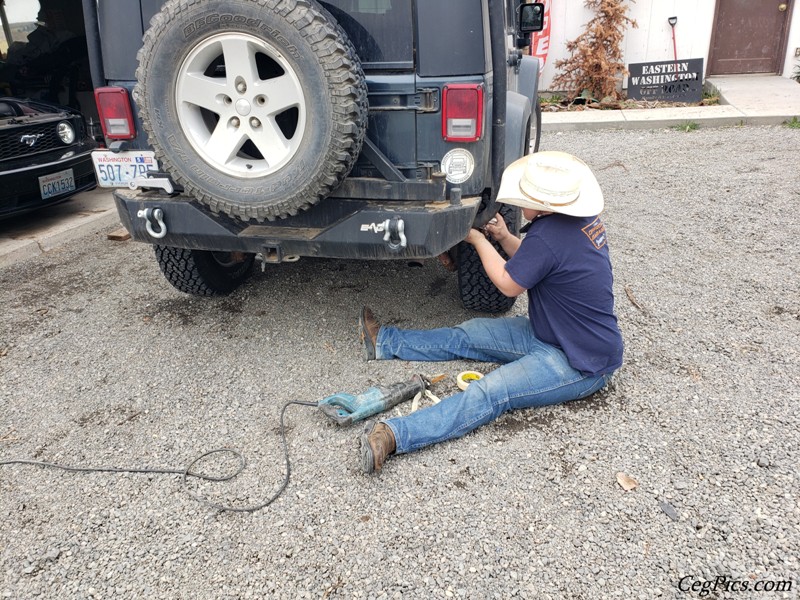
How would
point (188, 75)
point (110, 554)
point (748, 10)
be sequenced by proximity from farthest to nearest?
point (748, 10), point (188, 75), point (110, 554)

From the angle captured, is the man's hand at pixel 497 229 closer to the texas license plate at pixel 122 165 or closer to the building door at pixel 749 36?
the texas license plate at pixel 122 165

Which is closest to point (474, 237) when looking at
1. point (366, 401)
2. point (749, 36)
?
point (366, 401)

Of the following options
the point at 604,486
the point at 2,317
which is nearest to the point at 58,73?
the point at 2,317

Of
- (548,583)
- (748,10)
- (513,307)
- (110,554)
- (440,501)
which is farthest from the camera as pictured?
(748,10)

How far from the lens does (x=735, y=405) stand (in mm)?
2826

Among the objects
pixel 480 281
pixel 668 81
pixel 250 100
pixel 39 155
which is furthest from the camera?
pixel 668 81

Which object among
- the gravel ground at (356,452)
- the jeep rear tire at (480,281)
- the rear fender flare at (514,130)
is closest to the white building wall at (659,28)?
the gravel ground at (356,452)

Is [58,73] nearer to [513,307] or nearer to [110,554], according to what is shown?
[513,307]

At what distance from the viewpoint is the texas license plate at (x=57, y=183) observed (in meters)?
5.35

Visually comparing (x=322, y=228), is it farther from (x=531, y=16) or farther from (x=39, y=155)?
(x=39, y=155)

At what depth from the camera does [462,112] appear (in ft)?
9.01

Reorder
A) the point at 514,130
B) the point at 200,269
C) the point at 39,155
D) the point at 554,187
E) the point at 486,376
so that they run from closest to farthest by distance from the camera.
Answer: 1. the point at 554,187
2. the point at 486,376
3. the point at 514,130
4. the point at 200,269
5. the point at 39,155

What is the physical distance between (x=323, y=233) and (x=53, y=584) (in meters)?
1.68

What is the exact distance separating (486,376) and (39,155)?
4.53 meters
